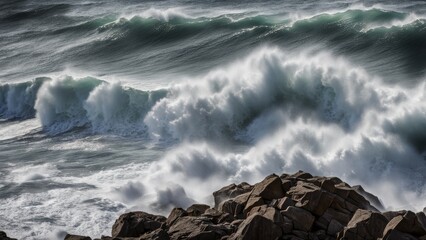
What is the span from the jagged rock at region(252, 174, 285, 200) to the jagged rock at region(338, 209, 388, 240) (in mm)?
2317

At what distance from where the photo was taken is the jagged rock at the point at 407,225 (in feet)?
55.5

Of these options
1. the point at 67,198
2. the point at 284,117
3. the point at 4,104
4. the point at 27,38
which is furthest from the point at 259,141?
the point at 27,38

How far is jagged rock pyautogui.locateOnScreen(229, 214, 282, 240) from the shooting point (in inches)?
668

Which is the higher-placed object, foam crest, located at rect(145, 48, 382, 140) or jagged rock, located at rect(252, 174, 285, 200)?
jagged rock, located at rect(252, 174, 285, 200)

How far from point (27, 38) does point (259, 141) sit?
25761 millimetres

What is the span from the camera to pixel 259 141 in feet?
94.2

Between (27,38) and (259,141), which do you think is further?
(27,38)

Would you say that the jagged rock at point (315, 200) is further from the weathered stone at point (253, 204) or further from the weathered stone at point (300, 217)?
the weathered stone at point (253, 204)

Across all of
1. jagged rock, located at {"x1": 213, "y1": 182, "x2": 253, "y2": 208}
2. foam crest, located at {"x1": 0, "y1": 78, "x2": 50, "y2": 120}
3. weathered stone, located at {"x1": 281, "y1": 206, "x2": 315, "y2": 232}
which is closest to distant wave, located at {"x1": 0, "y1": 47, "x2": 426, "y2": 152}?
foam crest, located at {"x1": 0, "y1": 78, "x2": 50, "y2": 120}

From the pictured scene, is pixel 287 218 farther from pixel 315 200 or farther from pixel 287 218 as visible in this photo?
pixel 315 200

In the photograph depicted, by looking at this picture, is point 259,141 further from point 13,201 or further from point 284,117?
point 13,201

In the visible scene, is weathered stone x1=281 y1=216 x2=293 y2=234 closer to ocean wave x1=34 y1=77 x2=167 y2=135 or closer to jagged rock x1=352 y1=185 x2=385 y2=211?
jagged rock x1=352 y1=185 x2=385 y2=211

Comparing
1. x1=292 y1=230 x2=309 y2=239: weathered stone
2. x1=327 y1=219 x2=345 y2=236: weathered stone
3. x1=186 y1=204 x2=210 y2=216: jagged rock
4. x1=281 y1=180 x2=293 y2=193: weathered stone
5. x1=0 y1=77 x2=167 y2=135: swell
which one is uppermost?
x1=281 y1=180 x2=293 y2=193: weathered stone

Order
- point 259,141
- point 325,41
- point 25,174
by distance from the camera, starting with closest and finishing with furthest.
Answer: point 25,174 → point 259,141 → point 325,41
